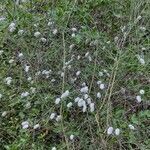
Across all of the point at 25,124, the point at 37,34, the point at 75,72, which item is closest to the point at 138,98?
the point at 75,72

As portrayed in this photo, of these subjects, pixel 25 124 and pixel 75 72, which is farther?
pixel 75 72

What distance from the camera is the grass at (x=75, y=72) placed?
247cm

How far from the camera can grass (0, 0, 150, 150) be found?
247 centimetres

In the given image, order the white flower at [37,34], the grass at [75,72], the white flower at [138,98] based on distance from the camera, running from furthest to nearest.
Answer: the white flower at [37,34] < the white flower at [138,98] < the grass at [75,72]

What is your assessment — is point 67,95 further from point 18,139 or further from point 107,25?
point 107,25

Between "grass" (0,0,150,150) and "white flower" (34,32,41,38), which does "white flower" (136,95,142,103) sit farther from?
"white flower" (34,32,41,38)

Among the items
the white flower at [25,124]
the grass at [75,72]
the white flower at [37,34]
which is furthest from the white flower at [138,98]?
the white flower at [37,34]

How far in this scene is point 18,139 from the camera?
97.6 inches

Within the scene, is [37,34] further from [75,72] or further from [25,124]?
[25,124]

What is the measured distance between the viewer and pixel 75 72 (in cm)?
277

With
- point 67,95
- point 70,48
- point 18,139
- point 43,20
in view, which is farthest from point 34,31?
point 18,139

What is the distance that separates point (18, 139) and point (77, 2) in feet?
4.39

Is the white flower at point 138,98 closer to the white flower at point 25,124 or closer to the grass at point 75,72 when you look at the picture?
the grass at point 75,72

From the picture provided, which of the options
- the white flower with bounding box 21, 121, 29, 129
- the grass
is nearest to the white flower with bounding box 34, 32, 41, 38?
the grass
